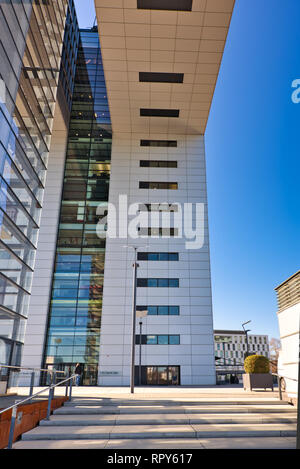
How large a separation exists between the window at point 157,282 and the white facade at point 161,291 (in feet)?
1.25

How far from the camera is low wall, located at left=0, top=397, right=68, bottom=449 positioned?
6059 mm

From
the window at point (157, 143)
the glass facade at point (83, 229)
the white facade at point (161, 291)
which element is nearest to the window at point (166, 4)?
the glass facade at point (83, 229)

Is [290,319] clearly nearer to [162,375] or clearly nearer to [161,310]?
[161,310]

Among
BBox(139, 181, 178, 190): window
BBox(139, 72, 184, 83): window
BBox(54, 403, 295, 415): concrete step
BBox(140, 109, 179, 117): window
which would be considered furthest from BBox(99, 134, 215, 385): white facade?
BBox(54, 403, 295, 415): concrete step

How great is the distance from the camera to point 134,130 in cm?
3678

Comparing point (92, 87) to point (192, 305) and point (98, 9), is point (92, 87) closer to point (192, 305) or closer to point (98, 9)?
point (98, 9)

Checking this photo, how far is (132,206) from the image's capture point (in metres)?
33.6

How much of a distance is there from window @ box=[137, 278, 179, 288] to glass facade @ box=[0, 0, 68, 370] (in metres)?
16.3

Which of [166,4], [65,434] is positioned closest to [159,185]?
[166,4]

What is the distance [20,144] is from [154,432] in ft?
39.4

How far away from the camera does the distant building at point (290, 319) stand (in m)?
7.81

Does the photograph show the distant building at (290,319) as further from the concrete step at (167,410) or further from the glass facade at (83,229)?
the glass facade at (83,229)

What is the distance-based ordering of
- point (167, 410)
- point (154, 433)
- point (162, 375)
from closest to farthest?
point (154, 433) < point (167, 410) < point (162, 375)

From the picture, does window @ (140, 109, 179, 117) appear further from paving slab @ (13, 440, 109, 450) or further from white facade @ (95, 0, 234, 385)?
paving slab @ (13, 440, 109, 450)
